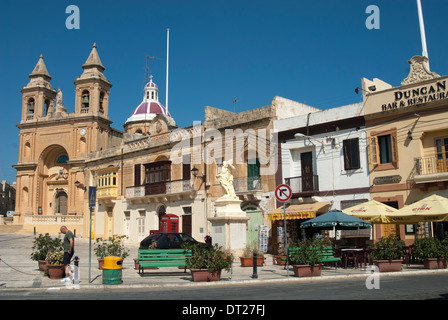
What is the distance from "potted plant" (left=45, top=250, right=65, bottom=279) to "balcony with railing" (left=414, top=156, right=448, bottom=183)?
1536 centimetres

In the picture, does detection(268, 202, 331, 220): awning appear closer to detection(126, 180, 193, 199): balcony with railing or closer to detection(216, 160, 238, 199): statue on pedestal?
detection(216, 160, 238, 199): statue on pedestal

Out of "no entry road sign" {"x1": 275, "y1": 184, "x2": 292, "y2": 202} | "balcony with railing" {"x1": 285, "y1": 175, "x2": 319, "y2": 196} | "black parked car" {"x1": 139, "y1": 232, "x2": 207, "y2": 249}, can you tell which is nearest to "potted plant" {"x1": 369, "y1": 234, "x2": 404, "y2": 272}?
"no entry road sign" {"x1": 275, "y1": 184, "x2": 292, "y2": 202}

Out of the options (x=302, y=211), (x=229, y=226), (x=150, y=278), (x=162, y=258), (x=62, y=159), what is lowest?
(x=150, y=278)

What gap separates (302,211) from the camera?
2384cm

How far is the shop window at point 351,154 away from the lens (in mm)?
23609

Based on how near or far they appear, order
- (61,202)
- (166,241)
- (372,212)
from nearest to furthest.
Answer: (372,212)
(166,241)
(61,202)

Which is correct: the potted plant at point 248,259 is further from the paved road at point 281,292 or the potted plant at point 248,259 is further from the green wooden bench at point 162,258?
the paved road at point 281,292

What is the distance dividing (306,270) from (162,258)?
4.45 m

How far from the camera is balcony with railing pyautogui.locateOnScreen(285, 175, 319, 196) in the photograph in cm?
2498

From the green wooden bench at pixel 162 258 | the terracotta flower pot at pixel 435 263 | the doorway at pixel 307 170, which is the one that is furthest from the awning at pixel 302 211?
the green wooden bench at pixel 162 258

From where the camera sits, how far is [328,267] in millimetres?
17516

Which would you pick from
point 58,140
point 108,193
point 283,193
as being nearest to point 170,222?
point 108,193

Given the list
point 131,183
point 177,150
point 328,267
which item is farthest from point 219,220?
point 131,183

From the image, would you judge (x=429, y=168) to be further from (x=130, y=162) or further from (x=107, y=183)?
(x=107, y=183)
